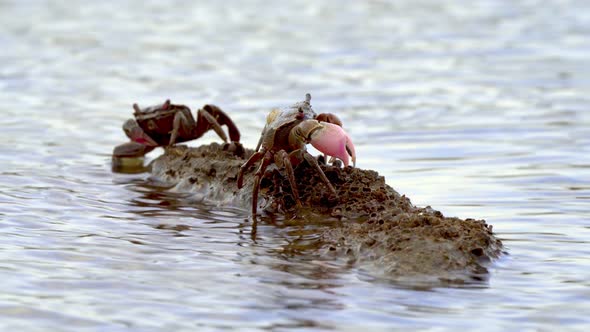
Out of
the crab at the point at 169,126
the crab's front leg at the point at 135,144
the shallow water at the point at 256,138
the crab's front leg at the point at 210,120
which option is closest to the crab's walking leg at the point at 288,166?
the shallow water at the point at 256,138

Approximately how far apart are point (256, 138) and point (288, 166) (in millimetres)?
4224

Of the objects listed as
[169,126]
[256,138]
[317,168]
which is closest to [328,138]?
[317,168]

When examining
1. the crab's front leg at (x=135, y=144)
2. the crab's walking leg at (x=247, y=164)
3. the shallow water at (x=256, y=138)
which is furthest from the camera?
the crab's front leg at (x=135, y=144)

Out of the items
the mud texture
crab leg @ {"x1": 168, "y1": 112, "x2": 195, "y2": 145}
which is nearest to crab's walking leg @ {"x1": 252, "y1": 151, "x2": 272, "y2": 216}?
A: the mud texture

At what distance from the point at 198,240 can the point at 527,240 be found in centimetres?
212

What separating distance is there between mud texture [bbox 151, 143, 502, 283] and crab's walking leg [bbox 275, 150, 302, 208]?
13 cm

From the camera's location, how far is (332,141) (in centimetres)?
672

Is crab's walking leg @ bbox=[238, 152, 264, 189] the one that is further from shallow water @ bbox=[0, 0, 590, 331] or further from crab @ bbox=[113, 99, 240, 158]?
crab @ bbox=[113, 99, 240, 158]

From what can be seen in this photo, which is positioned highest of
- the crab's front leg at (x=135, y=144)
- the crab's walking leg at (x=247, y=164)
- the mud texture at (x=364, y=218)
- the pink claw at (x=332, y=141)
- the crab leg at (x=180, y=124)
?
the crab leg at (x=180, y=124)

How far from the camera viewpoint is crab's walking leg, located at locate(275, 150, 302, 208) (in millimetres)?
6824

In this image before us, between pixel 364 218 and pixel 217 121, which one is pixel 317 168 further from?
pixel 217 121

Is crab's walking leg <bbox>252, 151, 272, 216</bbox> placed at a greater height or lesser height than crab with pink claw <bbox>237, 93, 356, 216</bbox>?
lesser

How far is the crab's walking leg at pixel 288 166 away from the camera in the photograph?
269 inches

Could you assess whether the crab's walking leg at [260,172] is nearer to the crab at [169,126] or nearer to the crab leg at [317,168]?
the crab leg at [317,168]
